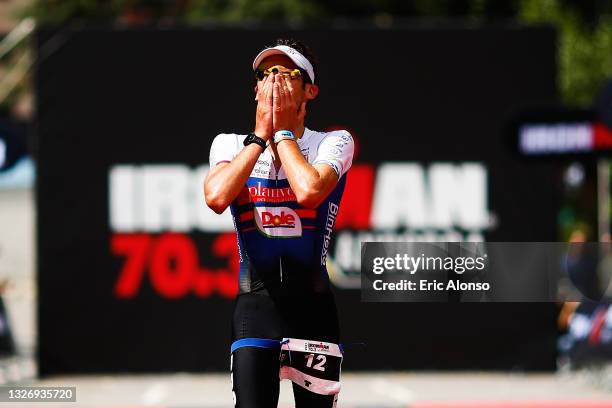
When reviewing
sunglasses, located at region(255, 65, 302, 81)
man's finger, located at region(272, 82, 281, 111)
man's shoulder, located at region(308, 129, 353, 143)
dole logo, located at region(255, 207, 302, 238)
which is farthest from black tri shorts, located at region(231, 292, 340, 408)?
sunglasses, located at region(255, 65, 302, 81)

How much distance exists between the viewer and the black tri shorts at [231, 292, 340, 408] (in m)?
4.52

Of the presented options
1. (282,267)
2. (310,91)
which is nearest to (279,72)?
(310,91)

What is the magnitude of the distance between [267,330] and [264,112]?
80cm

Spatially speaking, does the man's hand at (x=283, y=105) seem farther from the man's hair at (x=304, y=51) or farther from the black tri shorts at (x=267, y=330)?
the black tri shorts at (x=267, y=330)

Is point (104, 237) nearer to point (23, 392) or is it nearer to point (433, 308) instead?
point (433, 308)

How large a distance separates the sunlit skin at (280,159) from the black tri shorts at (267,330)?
409 mm

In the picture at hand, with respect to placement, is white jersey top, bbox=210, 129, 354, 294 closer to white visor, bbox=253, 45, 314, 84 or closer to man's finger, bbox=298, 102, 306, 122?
man's finger, bbox=298, 102, 306, 122

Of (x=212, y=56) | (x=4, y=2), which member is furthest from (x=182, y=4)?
(x=4, y=2)

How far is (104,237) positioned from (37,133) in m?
1.51

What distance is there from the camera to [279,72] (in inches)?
174

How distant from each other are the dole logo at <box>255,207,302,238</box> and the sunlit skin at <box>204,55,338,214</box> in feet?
0.61

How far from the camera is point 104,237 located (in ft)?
49.0

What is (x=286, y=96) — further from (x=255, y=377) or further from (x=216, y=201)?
(x=255, y=377)

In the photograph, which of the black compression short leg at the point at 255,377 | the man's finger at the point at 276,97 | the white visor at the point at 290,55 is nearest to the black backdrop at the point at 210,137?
the black compression short leg at the point at 255,377
